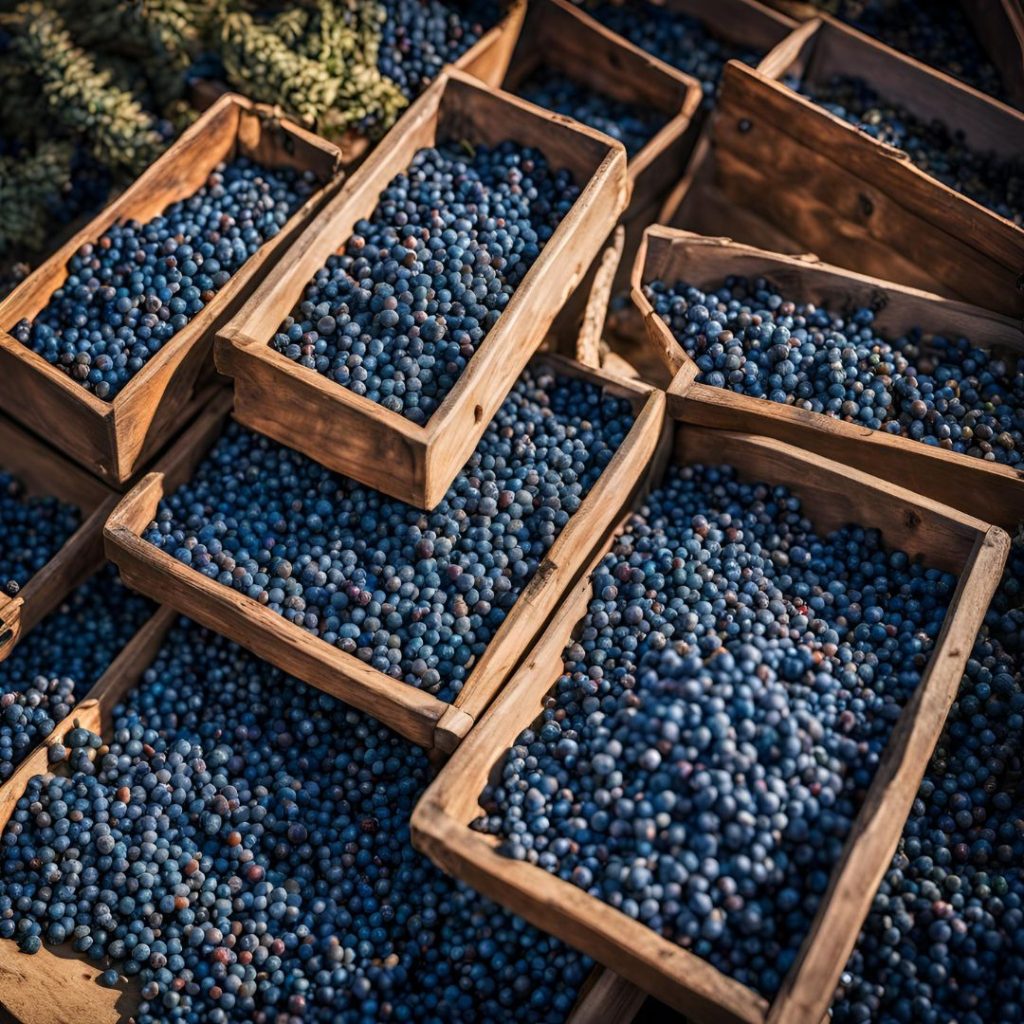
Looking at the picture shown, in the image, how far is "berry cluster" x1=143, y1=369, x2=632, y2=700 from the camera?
10.0 feet

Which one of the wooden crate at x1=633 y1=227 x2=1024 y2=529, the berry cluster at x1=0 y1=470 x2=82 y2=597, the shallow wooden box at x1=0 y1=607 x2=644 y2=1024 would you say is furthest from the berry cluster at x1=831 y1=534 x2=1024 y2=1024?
the berry cluster at x1=0 y1=470 x2=82 y2=597

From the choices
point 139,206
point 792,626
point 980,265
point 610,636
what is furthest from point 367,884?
point 980,265

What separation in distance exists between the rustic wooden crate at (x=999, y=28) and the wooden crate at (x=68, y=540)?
11.3 feet

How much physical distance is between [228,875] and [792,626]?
181cm

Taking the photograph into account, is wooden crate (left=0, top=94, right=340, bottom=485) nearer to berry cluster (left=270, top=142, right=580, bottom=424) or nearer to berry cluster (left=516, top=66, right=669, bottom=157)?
berry cluster (left=270, top=142, right=580, bottom=424)

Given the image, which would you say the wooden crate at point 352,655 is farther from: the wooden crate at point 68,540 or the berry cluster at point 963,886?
the berry cluster at point 963,886

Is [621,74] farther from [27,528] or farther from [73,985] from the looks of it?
[73,985]

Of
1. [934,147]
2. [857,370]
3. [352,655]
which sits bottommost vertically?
[352,655]

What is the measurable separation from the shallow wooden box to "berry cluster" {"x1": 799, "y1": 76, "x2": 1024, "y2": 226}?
3000 millimetres

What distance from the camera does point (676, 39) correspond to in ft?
14.4

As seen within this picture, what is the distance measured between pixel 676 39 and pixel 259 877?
3.70 meters

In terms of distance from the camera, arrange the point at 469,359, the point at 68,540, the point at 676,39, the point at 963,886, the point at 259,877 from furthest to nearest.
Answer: the point at 676,39 < the point at 68,540 < the point at 469,359 < the point at 259,877 < the point at 963,886

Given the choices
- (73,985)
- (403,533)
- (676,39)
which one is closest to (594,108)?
(676,39)

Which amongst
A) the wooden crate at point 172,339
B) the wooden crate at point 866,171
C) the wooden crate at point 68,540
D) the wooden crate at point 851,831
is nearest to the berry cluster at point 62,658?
the wooden crate at point 68,540
